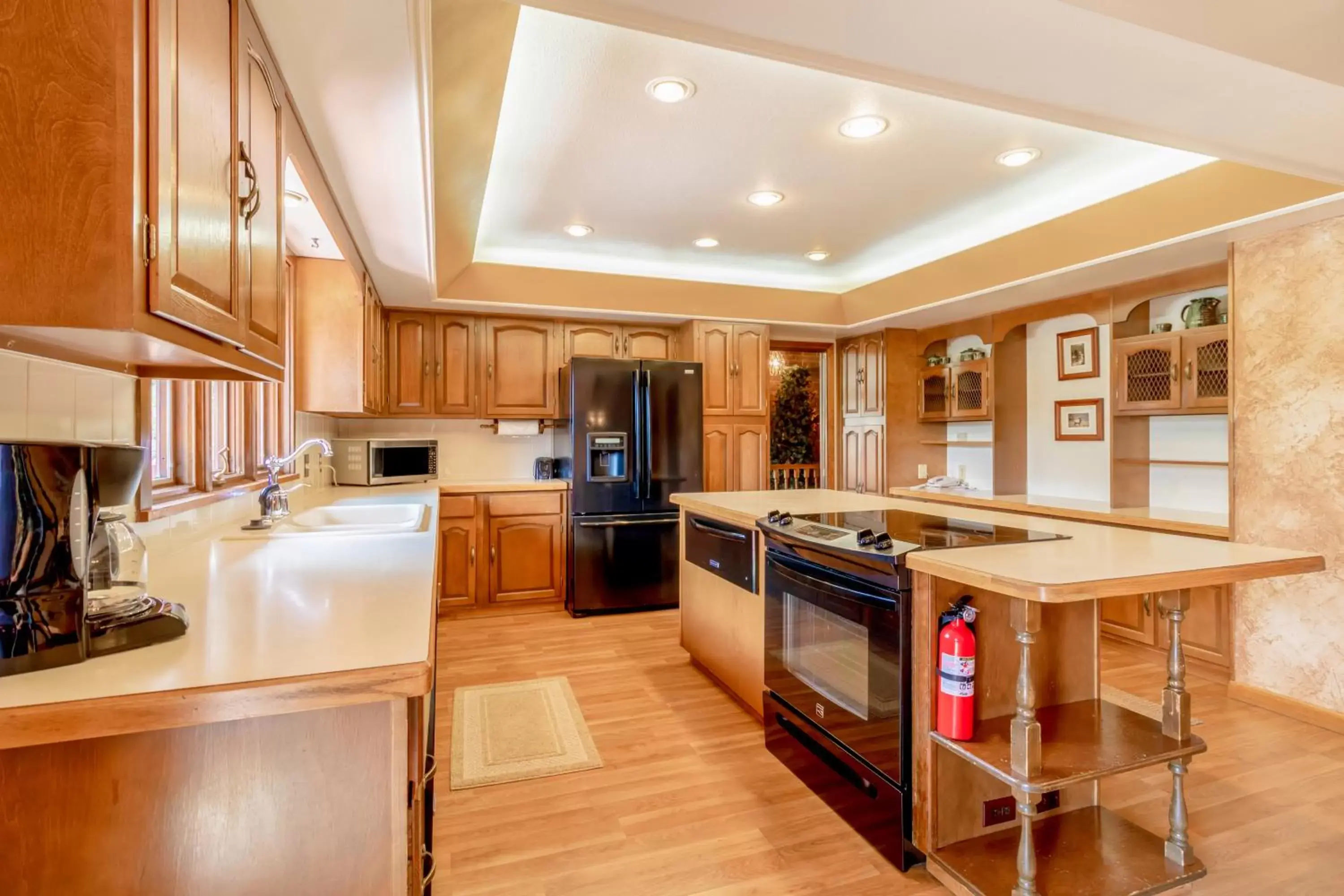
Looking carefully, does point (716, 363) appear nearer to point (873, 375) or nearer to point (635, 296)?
point (635, 296)

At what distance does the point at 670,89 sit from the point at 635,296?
7.64 ft

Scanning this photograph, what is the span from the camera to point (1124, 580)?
4.68 ft

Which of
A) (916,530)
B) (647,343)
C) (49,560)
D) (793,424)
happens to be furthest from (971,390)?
(49,560)

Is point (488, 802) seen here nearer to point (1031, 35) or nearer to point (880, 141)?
point (1031, 35)

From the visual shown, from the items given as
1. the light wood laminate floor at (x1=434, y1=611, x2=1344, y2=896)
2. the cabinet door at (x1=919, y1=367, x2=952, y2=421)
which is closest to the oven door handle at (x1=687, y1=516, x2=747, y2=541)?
the light wood laminate floor at (x1=434, y1=611, x2=1344, y2=896)

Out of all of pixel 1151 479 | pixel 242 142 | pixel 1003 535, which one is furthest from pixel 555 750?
pixel 1151 479

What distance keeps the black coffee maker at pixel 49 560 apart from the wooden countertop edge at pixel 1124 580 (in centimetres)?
159

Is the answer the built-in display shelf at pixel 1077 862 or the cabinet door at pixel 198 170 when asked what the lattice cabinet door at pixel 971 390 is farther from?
the cabinet door at pixel 198 170

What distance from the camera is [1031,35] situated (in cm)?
145

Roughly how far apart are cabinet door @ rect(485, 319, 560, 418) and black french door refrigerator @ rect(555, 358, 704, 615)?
0.72 ft

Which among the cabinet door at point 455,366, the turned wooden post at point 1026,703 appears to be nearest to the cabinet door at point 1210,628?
the turned wooden post at point 1026,703

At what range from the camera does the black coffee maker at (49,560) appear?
33.3 inches

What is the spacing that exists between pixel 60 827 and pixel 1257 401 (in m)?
4.11

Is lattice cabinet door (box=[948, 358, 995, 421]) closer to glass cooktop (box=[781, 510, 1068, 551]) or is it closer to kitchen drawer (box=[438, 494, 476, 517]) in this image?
glass cooktop (box=[781, 510, 1068, 551])
